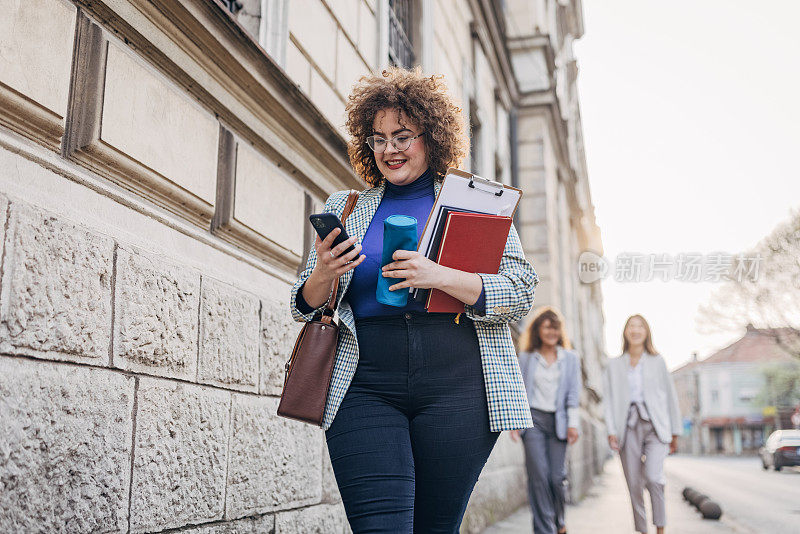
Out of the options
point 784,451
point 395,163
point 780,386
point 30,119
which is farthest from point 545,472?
point 780,386

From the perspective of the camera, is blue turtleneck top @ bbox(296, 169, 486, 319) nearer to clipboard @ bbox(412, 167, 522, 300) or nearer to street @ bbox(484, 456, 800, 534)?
clipboard @ bbox(412, 167, 522, 300)

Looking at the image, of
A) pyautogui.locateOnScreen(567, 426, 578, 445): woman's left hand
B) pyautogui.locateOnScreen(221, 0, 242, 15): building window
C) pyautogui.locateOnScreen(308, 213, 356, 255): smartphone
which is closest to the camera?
pyautogui.locateOnScreen(308, 213, 356, 255): smartphone

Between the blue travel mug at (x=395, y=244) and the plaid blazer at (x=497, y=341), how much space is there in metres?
0.18

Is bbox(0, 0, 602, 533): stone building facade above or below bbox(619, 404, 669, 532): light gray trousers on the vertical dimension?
above

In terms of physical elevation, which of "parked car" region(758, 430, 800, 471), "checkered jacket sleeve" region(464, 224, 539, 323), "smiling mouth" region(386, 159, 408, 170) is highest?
"smiling mouth" region(386, 159, 408, 170)

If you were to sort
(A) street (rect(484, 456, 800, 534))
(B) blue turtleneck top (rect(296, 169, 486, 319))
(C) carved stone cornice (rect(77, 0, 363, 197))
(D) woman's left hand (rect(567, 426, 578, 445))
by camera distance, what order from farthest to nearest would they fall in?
(A) street (rect(484, 456, 800, 534)), (D) woman's left hand (rect(567, 426, 578, 445)), (C) carved stone cornice (rect(77, 0, 363, 197)), (B) blue turtleneck top (rect(296, 169, 486, 319))

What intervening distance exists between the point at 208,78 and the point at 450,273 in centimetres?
165

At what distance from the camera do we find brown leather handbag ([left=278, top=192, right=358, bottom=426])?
7.36 ft

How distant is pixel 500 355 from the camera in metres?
2.34

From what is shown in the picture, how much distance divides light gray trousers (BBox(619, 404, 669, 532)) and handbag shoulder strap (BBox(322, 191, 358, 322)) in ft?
15.0

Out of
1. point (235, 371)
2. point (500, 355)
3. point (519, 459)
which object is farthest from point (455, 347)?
point (519, 459)

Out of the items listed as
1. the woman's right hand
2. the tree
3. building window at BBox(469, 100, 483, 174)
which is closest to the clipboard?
the woman's right hand

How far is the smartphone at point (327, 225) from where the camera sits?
2.05m

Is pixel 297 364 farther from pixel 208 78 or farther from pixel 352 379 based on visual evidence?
pixel 208 78
